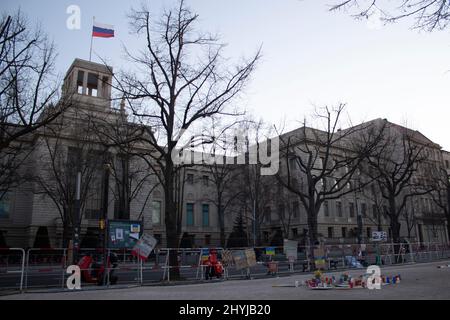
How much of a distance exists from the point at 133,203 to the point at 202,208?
47.5 feet

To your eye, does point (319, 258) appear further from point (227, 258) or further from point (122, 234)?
point (122, 234)

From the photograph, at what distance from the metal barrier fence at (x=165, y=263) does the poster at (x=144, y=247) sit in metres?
0.39

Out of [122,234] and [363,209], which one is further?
[363,209]

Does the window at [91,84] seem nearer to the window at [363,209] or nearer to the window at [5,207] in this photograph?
the window at [5,207]

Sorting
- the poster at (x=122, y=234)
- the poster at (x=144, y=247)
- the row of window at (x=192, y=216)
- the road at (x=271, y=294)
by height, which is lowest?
the road at (x=271, y=294)

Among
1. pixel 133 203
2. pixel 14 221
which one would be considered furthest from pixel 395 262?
pixel 14 221

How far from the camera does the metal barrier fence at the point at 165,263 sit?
1672cm

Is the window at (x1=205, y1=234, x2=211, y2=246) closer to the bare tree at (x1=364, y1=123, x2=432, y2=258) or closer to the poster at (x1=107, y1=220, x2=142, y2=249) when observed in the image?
the bare tree at (x1=364, y1=123, x2=432, y2=258)

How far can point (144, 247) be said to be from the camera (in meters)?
16.9

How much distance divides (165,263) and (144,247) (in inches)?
92.6

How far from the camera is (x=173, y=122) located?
21.0m

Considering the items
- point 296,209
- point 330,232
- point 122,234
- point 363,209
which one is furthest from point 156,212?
point 122,234

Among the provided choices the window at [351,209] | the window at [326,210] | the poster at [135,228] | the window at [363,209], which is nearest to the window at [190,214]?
the window at [326,210]

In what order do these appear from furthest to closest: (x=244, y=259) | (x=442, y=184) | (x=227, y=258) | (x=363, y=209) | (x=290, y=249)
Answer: (x=363, y=209) < (x=442, y=184) < (x=290, y=249) < (x=227, y=258) < (x=244, y=259)
